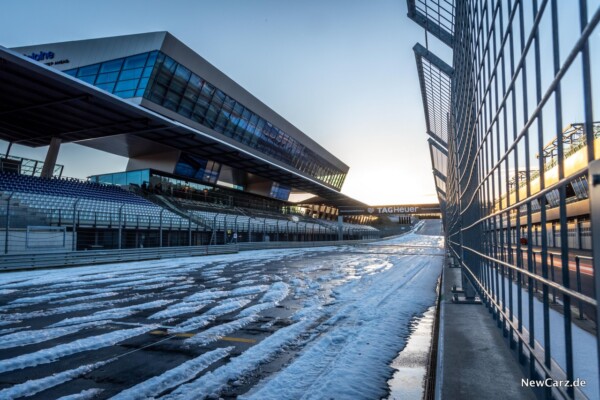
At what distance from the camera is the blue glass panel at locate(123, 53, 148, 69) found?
30500 mm

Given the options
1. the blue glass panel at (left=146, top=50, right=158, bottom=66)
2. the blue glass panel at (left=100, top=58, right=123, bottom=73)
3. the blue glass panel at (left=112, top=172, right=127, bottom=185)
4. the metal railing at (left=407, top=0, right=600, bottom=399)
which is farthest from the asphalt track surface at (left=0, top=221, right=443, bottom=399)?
the blue glass panel at (left=112, top=172, right=127, bottom=185)

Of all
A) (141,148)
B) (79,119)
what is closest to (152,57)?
(141,148)

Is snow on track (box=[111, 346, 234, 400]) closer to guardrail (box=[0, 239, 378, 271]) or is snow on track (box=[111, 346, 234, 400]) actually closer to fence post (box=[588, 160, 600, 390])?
fence post (box=[588, 160, 600, 390])

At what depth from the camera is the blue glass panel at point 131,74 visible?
30.6 meters

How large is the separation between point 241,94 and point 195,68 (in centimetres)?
688

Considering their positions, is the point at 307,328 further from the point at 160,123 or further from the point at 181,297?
the point at 160,123

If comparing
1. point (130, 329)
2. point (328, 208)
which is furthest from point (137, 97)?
point (328, 208)

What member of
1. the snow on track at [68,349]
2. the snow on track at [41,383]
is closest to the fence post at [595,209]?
the snow on track at [41,383]

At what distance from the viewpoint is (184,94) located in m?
33.6

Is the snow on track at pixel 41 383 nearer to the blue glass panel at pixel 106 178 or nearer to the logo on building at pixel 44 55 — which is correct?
the blue glass panel at pixel 106 178

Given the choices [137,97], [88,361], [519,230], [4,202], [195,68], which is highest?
[195,68]

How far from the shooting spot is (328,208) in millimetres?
78250

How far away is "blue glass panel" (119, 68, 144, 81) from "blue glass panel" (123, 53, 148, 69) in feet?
1.09

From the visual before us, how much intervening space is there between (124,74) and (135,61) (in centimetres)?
144
